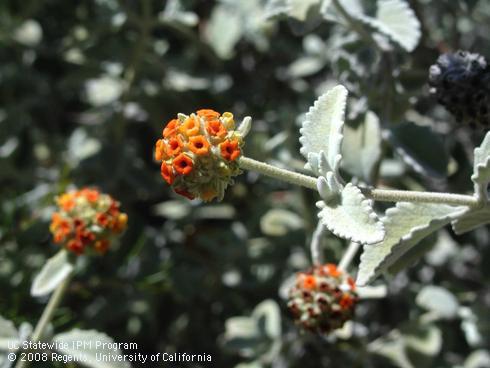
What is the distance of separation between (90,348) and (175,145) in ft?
2.35

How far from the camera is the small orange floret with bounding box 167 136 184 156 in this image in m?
1.38

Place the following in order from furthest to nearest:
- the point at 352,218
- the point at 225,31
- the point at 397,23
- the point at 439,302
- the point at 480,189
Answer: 1. the point at 225,31
2. the point at 439,302
3. the point at 397,23
4. the point at 480,189
5. the point at 352,218

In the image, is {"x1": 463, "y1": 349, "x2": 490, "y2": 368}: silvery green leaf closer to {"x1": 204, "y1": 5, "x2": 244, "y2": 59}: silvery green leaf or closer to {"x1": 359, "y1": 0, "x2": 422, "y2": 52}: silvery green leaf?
{"x1": 359, "y1": 0, "x2": 422, "y2": 52}: silvery green leaf

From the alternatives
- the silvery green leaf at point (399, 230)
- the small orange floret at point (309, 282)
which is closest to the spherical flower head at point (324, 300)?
the small orange floret at point (309, 282)

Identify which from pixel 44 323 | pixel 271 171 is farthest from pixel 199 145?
pixel 44 323

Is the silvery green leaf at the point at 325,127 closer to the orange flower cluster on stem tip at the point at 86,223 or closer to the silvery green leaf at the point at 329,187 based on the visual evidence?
the silvery green leaf at the point at 329,187

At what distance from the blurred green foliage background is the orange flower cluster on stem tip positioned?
0.30 meters

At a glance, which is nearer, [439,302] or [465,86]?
[465,86]

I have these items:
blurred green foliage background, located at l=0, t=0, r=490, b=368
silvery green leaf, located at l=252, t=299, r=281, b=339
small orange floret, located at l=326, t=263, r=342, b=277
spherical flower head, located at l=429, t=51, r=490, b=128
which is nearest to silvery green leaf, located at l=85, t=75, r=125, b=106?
blurred green foliage background, located at l=0, t=0, r=490, b=368

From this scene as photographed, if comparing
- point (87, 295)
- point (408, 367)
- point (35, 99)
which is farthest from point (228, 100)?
point (408, 367)

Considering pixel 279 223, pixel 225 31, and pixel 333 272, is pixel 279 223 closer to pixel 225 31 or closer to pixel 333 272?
pixel 333 272

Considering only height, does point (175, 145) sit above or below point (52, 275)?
above

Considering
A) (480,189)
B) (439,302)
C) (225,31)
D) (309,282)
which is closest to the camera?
(480,189)

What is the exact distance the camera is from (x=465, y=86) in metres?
1.72
